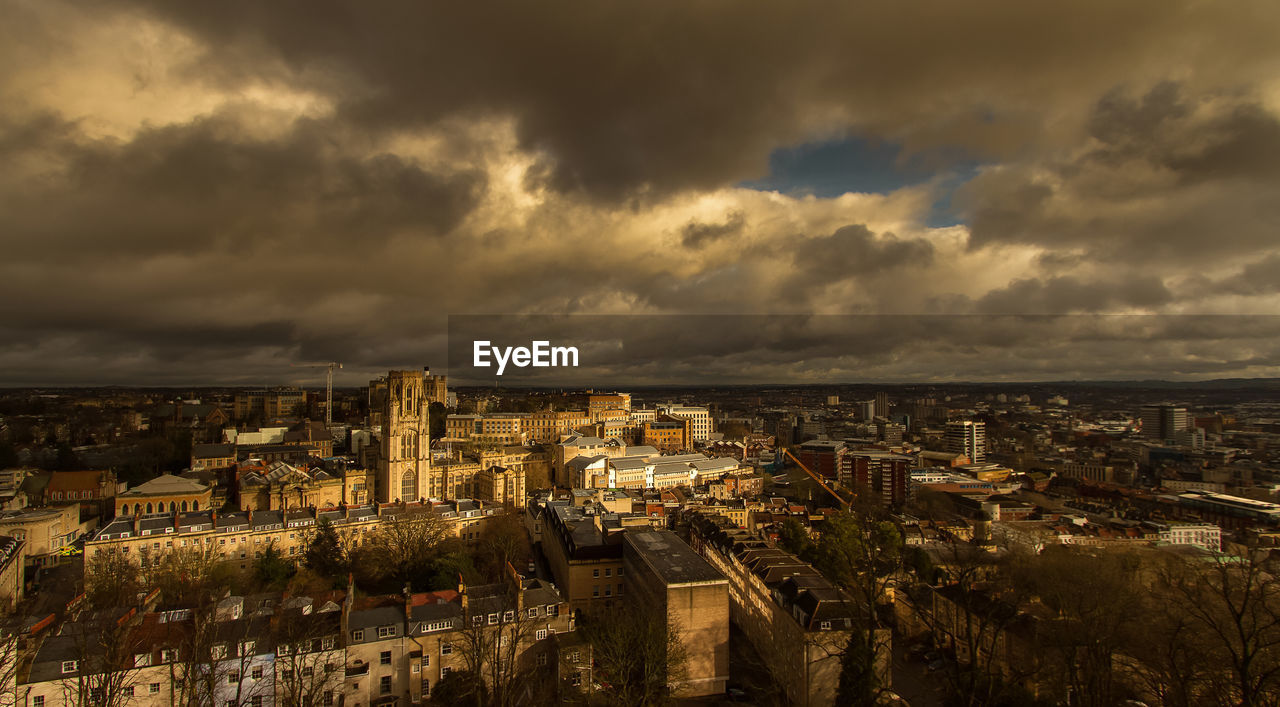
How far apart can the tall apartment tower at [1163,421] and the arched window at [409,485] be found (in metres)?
65.0

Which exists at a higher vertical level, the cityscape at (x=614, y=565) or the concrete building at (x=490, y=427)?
the concrete building at (x=490, y=427)

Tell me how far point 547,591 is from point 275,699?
7842mm

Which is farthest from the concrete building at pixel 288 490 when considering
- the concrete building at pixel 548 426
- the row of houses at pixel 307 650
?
the concrete building at pixel 548 426

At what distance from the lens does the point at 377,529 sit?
31703 millimetres

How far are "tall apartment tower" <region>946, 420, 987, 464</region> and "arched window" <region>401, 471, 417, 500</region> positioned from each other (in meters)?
69.0

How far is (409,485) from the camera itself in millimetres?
40469

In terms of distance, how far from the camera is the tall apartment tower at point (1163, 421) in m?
56.0

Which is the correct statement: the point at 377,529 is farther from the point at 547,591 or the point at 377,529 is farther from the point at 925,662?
the point at 925,662

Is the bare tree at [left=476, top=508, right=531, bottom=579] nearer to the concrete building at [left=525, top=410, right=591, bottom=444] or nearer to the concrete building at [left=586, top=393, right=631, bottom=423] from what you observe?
the concrete building at [left=525, top=410, right=591, bottom=444]

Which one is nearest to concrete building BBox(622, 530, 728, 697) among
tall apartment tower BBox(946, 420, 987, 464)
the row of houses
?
the row of houses

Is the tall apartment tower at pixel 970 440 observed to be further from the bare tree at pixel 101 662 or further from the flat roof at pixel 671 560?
the bare tree at pixel 101 662

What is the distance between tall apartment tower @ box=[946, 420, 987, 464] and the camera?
81.4 meters

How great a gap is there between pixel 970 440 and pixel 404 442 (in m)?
72.5

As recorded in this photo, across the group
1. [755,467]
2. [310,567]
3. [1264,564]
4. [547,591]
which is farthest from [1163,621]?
[755,467]
